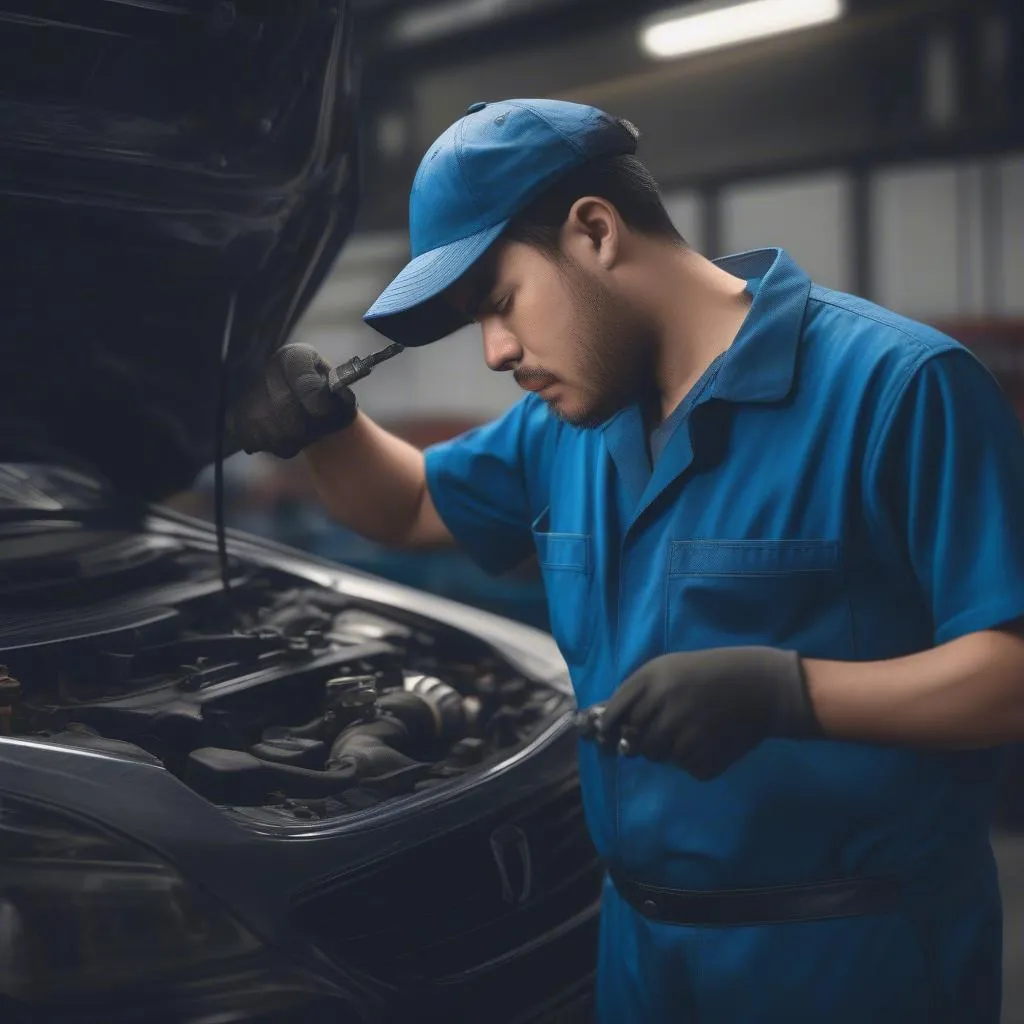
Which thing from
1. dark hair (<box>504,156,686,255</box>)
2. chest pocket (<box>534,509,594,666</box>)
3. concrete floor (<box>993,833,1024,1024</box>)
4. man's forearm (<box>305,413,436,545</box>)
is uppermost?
dark hair (<box>504,156,686,255</box>)

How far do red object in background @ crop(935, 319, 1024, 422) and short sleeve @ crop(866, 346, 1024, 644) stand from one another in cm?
254

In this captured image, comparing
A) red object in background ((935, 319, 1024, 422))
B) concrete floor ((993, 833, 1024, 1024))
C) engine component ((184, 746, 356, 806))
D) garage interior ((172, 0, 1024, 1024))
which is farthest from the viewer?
garage interior ((172, 0, 1024, 1024))

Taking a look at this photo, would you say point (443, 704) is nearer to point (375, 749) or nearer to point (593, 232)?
point (375, 749)

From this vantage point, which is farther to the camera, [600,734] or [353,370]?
[353,370]

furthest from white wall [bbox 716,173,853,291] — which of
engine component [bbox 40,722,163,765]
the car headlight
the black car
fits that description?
the car headlight

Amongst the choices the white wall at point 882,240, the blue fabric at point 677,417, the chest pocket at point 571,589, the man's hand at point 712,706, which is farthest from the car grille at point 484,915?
the white wall at point 882,240

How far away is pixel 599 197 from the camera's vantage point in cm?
111

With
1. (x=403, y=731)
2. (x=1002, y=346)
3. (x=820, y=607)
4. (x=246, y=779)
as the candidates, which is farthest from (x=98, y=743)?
(x=1002, y=346)

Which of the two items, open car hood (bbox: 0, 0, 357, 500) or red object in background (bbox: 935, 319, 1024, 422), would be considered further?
red object in background (bbox: 935, 319, 1024, 422)

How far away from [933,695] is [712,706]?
0.18m

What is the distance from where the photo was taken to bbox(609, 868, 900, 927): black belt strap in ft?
3.62

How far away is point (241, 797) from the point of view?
1.25 m

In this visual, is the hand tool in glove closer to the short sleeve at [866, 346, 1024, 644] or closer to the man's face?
the man's face

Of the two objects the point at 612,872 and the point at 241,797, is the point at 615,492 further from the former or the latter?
the point at 241,797
